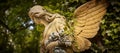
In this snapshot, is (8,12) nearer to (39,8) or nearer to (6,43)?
(6,43)

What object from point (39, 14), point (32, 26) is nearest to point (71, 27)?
point (39, 14)

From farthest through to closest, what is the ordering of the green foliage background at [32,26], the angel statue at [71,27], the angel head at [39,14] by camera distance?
the angel head at [39,14], the green foliage background at [32,26], the angel statue at [71,27]

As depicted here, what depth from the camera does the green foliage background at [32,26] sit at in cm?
349

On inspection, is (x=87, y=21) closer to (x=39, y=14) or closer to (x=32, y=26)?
(x=39, y=14)

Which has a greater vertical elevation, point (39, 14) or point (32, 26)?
point (39, 14)

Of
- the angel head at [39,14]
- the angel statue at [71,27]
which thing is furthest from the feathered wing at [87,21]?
the angel head at [39,14]

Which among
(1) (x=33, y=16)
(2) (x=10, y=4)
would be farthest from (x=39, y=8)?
(2) (x=10, y=4)

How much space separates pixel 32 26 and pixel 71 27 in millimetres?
2886

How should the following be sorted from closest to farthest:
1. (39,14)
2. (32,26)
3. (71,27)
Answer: (71,27), (39,14), (32,26)

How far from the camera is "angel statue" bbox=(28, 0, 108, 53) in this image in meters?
3.36

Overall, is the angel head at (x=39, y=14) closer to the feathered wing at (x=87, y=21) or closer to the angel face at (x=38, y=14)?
the angel face at (x=38, y=14)

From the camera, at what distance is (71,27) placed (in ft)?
11.5

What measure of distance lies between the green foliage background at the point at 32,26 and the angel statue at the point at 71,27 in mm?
76

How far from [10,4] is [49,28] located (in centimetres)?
290
